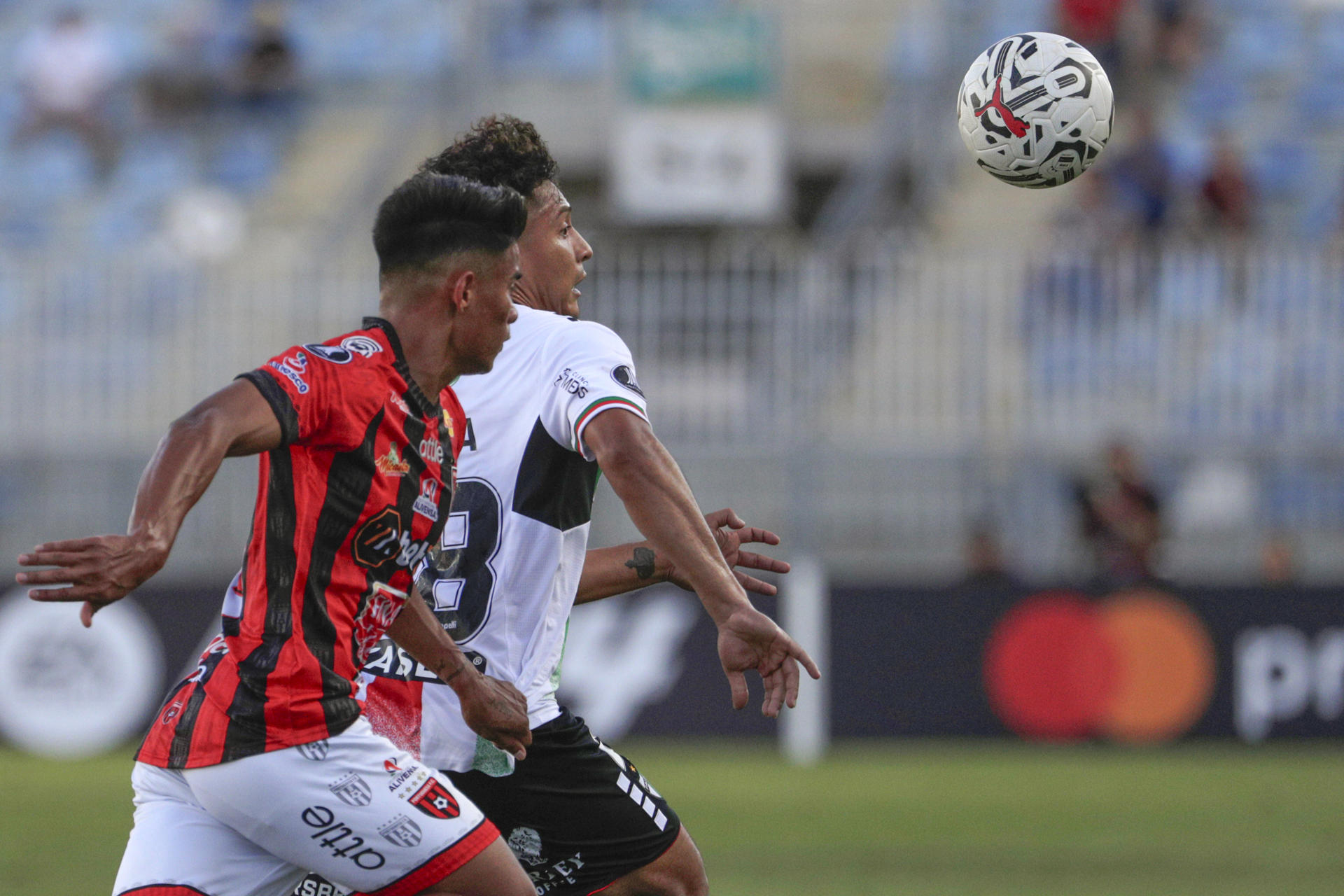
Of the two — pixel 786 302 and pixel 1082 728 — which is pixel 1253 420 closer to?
pixel 1082 728

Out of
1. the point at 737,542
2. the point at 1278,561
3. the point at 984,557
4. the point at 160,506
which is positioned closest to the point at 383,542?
the point at 160,506

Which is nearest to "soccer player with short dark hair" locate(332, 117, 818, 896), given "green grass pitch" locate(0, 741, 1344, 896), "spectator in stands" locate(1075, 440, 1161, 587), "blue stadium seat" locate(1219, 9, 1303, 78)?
"green grass pitch" locate(0, 741, 1344, 896)

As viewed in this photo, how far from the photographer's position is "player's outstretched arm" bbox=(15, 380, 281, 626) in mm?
3344

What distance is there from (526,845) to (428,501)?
1.28m

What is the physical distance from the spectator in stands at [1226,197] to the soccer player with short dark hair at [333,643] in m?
12.4

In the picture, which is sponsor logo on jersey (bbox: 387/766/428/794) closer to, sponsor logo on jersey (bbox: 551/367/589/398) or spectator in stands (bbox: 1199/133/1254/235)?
sponsor logo on jersey (bbox: 551/367/589/398)

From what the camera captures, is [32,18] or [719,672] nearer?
[719,672]

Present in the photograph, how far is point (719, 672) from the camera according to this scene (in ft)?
44.5

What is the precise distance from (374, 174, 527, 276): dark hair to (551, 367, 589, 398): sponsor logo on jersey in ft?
1.77

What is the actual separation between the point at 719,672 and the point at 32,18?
11938 millimetres

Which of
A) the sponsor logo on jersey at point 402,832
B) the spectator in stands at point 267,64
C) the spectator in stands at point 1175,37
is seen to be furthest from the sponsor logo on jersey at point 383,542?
the spectator in stands at point 267,64

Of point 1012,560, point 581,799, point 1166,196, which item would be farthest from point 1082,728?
point 581,799

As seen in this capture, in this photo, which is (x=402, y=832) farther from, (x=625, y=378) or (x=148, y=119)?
(x=148, y=119)

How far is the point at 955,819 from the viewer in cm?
1061
